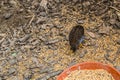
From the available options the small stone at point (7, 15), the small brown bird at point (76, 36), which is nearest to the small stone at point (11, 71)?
the small brown bird at point (76, 36)

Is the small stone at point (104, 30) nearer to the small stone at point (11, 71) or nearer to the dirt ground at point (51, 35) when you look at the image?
the dirt ground at point (51, 35)

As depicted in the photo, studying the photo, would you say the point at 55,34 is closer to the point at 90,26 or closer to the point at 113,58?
the point at 90,26

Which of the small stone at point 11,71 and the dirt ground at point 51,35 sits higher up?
the dirt ground at point 51,35

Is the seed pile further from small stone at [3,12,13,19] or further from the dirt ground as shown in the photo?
small stone at [3,12,13,19]

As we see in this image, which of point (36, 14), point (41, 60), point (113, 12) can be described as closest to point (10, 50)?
point (41, 60)

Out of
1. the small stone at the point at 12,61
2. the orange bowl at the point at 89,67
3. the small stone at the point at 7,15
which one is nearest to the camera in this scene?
the orange bowl at the point at 89,67

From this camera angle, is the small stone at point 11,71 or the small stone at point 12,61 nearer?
the small stone at point 11,71
